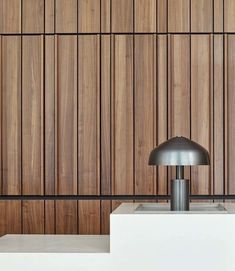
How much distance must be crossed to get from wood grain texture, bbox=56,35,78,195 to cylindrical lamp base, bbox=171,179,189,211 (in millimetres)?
1920

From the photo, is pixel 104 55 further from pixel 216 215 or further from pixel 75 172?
pixel 216 215

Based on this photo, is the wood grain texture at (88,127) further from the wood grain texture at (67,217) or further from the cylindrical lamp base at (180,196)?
A: the cylindrical lamp base at (180,196)

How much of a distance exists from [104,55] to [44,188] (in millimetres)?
1473

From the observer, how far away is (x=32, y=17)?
5.54 m

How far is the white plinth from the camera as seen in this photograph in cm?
335

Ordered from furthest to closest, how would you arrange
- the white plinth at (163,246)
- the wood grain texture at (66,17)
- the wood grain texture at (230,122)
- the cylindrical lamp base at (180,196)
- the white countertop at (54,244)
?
1. the wood grain texture at (66,17)
2. the wood grain texture at (230,122)
3. the cylindrical lamp base at (180,196)
4. the white countertop at (54,244)
5. the white plinth at (163,246)

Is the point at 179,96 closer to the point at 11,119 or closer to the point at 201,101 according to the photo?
the point at 201,101

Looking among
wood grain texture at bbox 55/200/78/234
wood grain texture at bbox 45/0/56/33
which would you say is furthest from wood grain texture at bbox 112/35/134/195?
wood grain texture at bbox 45/0/56/33

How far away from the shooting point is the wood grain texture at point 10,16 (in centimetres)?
555

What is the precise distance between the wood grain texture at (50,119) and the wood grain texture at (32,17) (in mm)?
199

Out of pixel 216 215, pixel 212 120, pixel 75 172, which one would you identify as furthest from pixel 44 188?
pixel 216 215

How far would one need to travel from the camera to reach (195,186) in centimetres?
543

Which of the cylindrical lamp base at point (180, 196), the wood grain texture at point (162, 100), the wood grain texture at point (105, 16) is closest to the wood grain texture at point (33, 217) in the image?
the wood grain texture at point (162, 100)

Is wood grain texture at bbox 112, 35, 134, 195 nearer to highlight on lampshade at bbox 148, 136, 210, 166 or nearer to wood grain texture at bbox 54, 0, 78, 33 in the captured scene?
wood grain texture at bbox 54, 0, 78, 33
